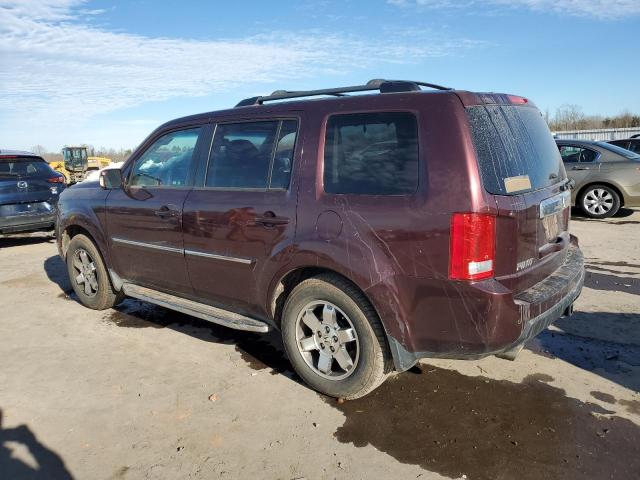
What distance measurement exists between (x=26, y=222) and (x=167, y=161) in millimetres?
5887

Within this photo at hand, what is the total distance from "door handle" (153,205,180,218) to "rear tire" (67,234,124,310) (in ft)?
4.27

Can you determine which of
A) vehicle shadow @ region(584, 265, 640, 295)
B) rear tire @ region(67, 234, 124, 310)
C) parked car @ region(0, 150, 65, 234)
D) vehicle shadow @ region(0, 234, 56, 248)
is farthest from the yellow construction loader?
vehicle shadow @ region(584, 265, 640, 295)

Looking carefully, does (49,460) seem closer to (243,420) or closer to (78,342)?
(243,420)

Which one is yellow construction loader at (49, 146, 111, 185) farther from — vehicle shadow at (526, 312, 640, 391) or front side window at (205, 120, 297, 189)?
vehicle shadow at (526, 312, 640, 391)

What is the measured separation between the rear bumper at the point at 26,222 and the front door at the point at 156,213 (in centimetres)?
503

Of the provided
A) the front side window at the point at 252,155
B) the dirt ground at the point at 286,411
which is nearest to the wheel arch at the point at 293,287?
the dirt ground at the point at 286,411

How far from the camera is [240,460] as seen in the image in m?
2.84

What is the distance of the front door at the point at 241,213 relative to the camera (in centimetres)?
352

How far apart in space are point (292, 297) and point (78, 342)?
2.38 m

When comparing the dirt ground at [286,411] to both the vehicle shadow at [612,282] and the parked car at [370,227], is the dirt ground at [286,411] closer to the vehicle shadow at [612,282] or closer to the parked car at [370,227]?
the parked car at [370,227]

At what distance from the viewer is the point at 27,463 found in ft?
9.33

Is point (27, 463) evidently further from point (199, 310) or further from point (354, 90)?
point (354, 90)

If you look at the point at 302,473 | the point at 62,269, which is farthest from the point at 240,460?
the point at 62,269

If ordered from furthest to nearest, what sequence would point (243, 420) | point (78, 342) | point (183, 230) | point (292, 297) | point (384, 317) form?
point (78, 342) < point (183, 230) < point (292, 297) < point (243, 420) < point (384, 317)
